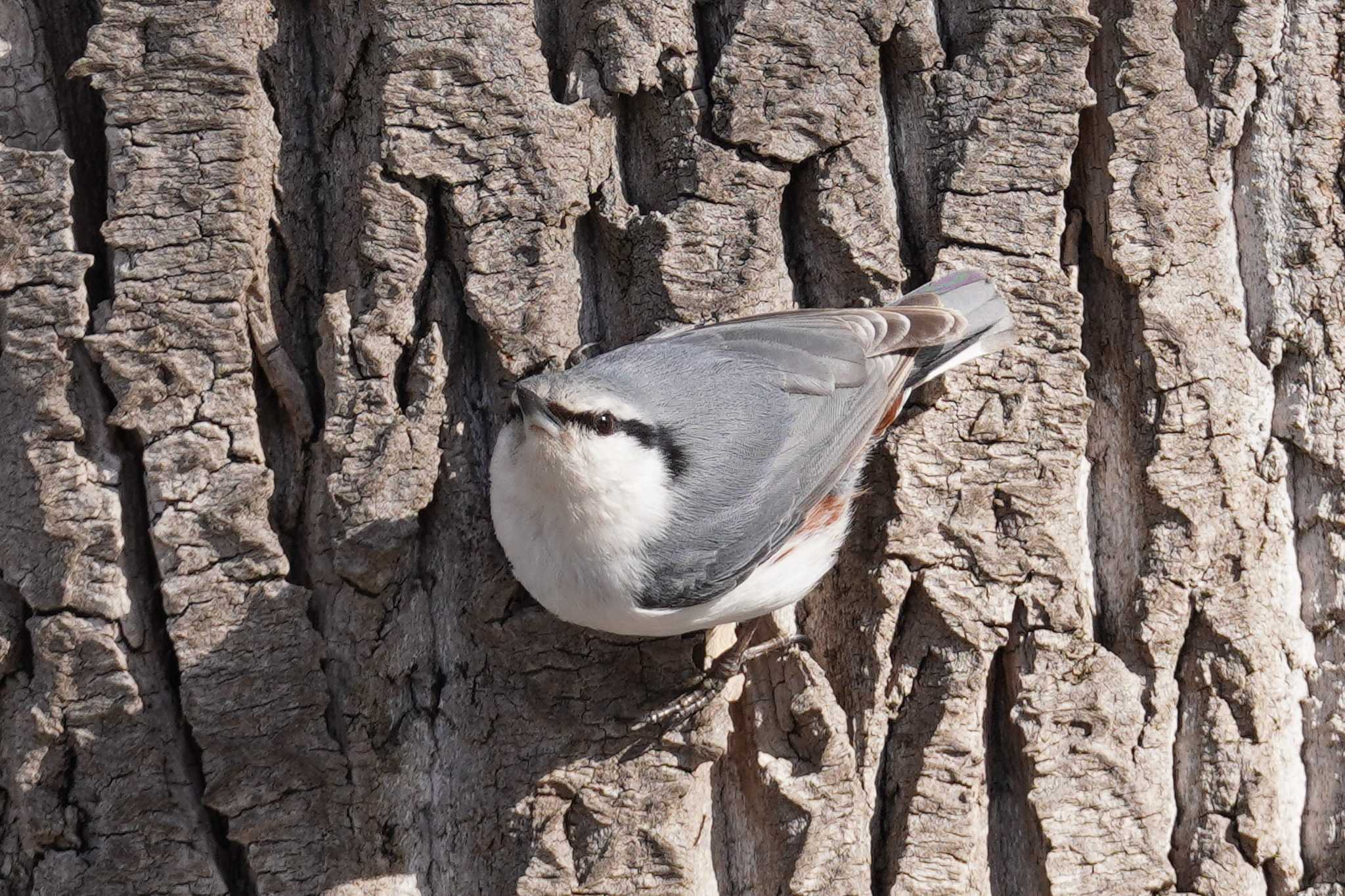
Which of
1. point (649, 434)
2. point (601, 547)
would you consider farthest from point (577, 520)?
point (649, 434)

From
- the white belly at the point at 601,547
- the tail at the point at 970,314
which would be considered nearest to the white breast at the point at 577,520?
the white belly at the point at 601,547

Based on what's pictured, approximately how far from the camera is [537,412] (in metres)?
1.91

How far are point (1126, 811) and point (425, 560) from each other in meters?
1.27

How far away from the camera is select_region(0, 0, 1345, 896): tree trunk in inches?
81.5

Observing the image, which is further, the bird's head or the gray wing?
the gray wing

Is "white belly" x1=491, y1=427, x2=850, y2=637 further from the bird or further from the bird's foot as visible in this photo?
the bird's foot

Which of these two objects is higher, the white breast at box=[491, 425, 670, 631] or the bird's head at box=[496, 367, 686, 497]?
the bird's head at box=[496, 367, 686, 497]

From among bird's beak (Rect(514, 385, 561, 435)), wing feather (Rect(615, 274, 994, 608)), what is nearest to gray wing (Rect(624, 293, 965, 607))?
wing feather (Rect(615, 274, 994, 608))

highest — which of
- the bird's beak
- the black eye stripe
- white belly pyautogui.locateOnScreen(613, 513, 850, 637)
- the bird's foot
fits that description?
the bird's beak

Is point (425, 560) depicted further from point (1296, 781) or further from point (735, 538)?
point (1296, 781)

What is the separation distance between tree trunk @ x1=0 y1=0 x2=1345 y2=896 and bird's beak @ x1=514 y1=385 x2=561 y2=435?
0.78ft

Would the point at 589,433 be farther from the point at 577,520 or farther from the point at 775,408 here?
the point at 775,408

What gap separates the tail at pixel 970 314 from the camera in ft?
6.77

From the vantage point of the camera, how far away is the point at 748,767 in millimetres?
2182
